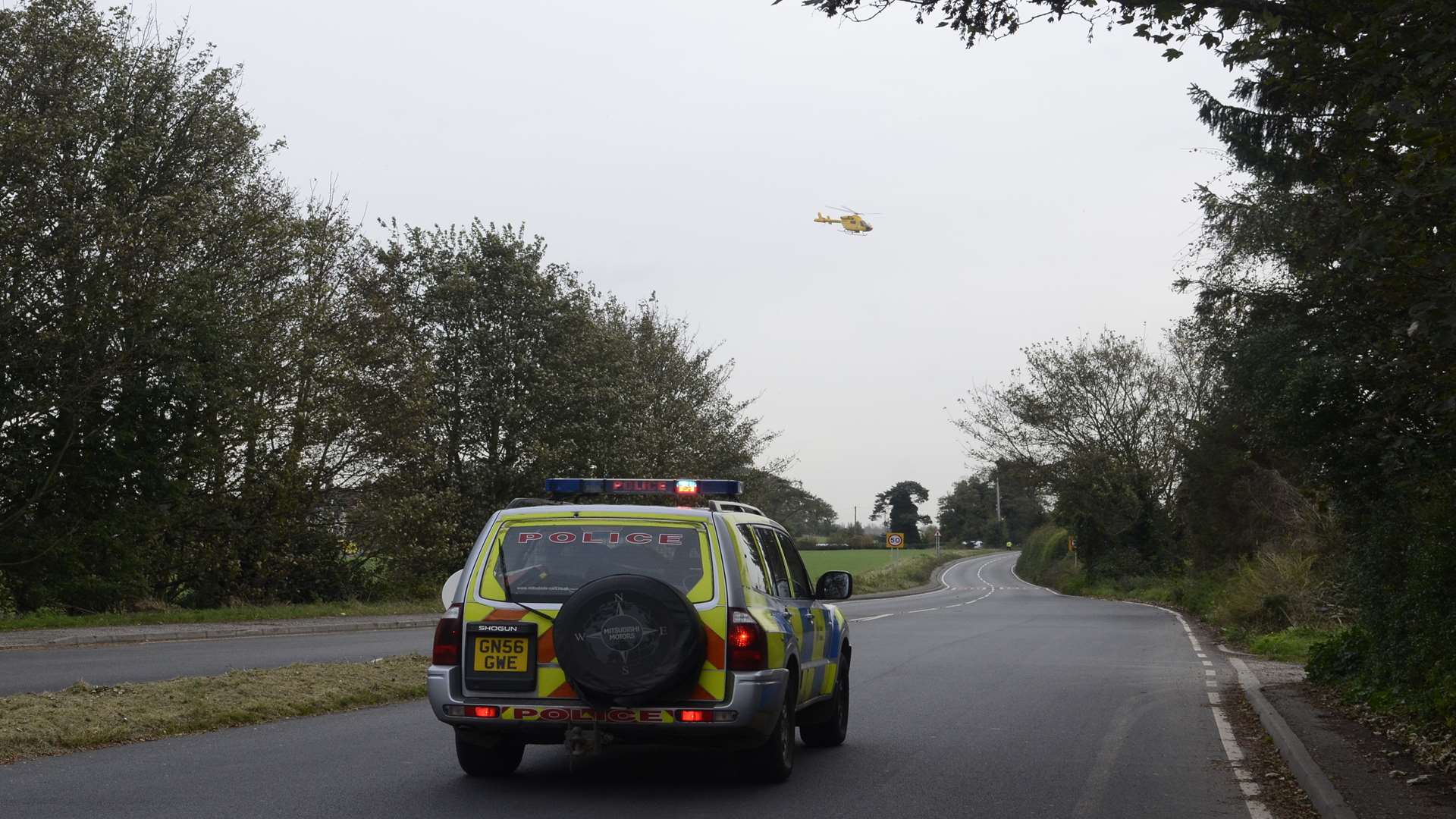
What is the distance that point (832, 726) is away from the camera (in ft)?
34.2

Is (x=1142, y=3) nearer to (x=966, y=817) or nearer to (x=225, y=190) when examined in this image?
(x=966, y=817)

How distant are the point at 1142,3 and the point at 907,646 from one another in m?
16.3

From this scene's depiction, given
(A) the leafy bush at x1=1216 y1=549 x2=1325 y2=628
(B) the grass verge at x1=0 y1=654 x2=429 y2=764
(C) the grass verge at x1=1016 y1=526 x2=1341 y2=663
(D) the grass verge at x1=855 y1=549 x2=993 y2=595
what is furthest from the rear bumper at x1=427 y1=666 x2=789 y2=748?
(D) the grass verge at x1=855 y1=549 x2=993 y2=595

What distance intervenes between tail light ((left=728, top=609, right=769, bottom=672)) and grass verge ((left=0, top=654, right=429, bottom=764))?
4981 millimetres

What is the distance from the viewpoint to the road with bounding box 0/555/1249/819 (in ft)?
25.3

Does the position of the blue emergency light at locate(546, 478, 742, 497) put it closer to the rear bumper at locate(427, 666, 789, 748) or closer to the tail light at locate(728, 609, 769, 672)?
the tail light at locate(728, 609, 769, 672)

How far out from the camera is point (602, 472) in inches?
1564

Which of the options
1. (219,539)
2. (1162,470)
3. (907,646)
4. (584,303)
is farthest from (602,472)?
(1162,470)

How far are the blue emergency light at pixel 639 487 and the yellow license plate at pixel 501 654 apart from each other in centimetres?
140

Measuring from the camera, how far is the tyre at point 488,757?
27.8 feet

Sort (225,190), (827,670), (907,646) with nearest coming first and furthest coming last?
(827,670)
(907,646)
(225,190)

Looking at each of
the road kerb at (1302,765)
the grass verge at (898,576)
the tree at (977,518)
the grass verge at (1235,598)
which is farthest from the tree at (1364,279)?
the tree at (977,518)

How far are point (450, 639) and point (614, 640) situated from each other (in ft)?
3.48

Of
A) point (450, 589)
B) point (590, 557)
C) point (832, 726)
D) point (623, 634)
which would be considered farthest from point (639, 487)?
point (832, 726)
